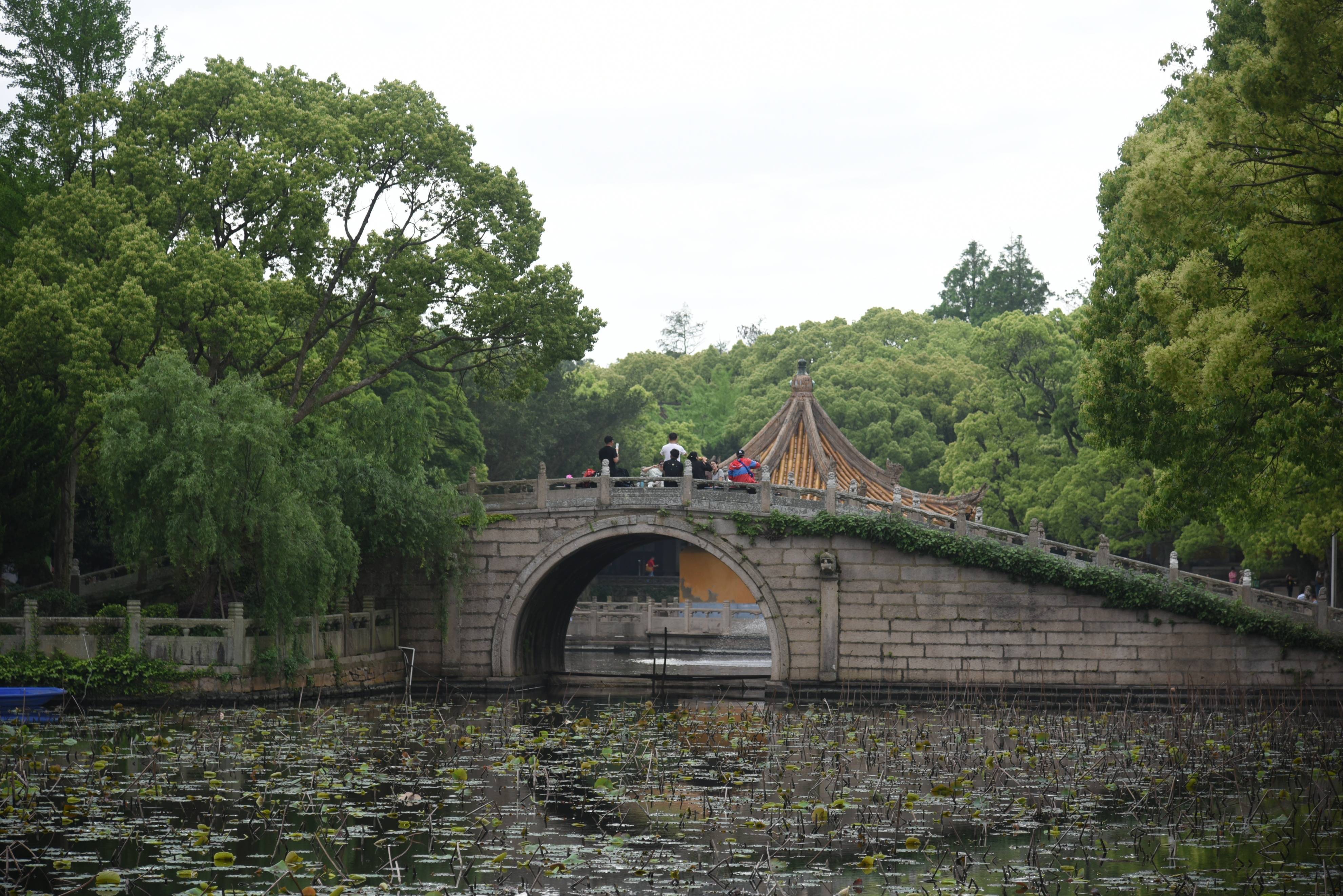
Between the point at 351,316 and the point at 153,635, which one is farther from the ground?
the point at 351,316

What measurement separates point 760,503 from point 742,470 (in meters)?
2.20

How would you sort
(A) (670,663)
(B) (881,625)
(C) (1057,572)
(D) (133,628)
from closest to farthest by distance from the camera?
(D) (133,628) < (C) (1057,572) < (B) (881,625) < (A) (670,663)

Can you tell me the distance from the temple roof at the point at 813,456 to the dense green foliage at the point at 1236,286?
10.7m

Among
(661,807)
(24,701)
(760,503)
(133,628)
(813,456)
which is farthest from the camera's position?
(813,456)

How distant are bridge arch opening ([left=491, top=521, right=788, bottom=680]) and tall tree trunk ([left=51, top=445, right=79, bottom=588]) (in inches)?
260

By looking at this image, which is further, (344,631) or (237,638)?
(344,631)

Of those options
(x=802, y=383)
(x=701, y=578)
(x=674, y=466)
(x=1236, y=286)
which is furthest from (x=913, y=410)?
(x=1236, y=286)

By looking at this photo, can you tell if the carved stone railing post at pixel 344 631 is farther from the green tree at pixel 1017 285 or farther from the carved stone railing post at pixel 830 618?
the green tree at pixel 1017 285

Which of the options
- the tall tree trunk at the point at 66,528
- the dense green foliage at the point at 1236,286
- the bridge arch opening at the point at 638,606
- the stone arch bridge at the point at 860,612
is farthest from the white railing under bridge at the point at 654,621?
the dense green foliage at the point at 1236,286

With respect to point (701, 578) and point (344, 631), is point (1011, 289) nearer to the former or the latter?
point (701, 578)

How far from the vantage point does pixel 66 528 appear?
21.0 metres

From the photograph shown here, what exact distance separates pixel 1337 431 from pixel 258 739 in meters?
11.1

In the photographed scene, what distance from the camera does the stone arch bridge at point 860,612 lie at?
2088 centimetres

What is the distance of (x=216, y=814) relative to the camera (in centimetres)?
1029
